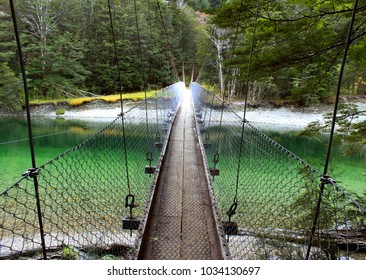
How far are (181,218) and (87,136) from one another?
7.24m

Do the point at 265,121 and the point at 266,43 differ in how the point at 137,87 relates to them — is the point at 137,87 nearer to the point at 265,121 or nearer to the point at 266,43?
the point at 265,121

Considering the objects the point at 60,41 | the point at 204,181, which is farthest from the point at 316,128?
the point at 60,41

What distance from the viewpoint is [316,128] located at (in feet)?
7.66

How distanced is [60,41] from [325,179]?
46.0ft

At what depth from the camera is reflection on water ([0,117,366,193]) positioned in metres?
4.87

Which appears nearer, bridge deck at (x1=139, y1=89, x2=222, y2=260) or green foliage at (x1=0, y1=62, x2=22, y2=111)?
bridge deck at (x1=139, y1=89, x2=222, y2=260)

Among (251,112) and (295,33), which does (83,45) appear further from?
(295,33)

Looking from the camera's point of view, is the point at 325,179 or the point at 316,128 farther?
the point at 316,128

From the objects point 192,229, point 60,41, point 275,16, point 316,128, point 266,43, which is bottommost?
point 192,229

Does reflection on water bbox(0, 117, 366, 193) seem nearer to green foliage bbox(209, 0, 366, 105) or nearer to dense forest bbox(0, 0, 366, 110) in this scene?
green foliage bbox(209, 0, 366, 105)

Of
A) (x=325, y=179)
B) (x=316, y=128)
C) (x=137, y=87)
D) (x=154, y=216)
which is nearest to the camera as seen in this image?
(x=325, y=179)

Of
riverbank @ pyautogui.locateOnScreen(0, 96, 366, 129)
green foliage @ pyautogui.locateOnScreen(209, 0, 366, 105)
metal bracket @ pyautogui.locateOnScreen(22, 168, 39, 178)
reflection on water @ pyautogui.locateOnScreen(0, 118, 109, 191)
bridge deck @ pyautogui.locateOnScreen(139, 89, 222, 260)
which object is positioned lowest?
reflection on water @ pyautogui.locateOnScreen(0, 118, 109, 191)

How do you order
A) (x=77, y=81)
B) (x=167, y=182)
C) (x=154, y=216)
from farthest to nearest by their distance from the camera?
(x=77, y=81)
(x=167, y=182)
(x=154, y=216)

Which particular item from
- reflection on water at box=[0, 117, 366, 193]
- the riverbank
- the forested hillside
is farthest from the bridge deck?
the forested hillside
